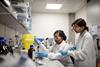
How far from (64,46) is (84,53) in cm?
61

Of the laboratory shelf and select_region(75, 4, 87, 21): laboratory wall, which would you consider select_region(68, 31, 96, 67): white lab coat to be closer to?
the laboratory shelf

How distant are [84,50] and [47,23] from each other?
5.27 metres

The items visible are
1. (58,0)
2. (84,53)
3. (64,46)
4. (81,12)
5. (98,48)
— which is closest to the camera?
(84,53)

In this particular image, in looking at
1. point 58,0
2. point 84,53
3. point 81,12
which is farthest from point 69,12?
point 84,53

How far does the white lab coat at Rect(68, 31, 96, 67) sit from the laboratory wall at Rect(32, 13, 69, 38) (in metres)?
4.98

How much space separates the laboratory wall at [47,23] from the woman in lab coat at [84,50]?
4.91 m

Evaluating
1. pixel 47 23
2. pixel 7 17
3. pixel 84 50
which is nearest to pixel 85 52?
pixel 84 50

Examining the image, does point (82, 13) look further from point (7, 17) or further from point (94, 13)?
point (7, 17)

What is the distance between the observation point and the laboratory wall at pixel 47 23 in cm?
745

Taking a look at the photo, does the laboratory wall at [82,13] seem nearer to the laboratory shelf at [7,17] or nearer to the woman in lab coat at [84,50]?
the woman in lab coat at [84,50]

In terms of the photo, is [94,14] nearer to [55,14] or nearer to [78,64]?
[78,64]

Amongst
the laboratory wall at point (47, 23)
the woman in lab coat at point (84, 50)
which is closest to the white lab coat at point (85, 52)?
the woman in lab coat at point (84, 50)

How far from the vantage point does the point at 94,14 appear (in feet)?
15.1

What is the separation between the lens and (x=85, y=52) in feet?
7.57
